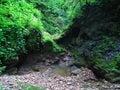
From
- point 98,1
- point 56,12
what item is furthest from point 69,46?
point 56,12

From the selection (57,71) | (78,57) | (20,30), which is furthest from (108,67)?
(20,30)

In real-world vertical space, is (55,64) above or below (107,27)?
below

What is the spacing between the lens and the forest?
410 inches

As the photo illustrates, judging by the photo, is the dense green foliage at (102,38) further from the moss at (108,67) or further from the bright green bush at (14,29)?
the bright green bush at (14,29)

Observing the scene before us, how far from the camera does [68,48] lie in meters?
15.4

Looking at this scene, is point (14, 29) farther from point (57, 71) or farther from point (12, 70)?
point (57, 71)

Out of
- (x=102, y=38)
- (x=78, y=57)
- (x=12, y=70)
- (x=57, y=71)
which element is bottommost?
(x=57, y=71)

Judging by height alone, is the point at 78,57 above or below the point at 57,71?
above

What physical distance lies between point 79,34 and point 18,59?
3644mm

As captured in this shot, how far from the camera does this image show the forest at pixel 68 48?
410 inches

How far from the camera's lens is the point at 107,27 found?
11.8 metres

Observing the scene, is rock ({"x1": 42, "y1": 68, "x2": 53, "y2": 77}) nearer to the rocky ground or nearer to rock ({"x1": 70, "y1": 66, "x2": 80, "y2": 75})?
the rocky ground

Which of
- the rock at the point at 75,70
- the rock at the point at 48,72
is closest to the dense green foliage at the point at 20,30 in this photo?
the rock at the point at 48,72

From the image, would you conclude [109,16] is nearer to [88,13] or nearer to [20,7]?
[88,13]
